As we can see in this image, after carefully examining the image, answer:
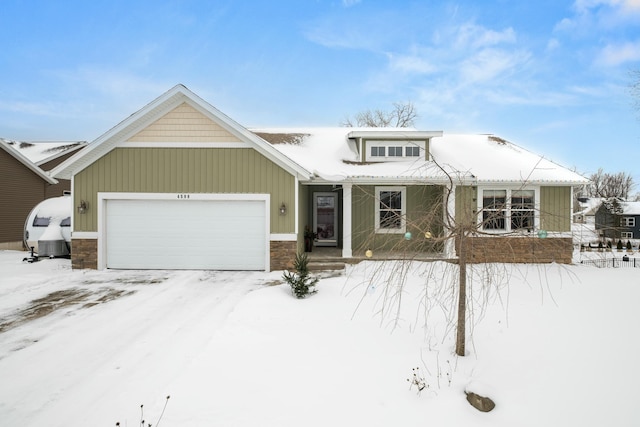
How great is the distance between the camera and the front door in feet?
44.0

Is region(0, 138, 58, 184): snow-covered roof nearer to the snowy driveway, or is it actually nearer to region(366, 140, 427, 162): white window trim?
the snowy driveway

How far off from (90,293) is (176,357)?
4.59 m

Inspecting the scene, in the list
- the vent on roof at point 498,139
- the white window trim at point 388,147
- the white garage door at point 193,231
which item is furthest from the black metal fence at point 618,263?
the white garage door at point 193,231

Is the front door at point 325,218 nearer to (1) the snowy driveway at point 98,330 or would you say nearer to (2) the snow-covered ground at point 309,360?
(1) the snowy driveway at point 98,330

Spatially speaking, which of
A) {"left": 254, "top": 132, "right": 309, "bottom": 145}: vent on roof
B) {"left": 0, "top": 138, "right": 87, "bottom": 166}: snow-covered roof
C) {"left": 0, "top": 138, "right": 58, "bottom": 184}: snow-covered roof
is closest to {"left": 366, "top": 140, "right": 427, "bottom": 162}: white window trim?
{"left": 254, "top": 132, "right": 309, "bottom": 145}: vent on roof

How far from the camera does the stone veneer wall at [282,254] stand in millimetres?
9727

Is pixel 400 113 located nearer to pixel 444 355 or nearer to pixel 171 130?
pixel 171 130

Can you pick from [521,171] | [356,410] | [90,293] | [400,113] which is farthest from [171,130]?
[400,113]

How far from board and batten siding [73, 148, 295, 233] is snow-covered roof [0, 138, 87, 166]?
1289 centimetres

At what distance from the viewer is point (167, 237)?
9891mm

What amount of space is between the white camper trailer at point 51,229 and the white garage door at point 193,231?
3.60m

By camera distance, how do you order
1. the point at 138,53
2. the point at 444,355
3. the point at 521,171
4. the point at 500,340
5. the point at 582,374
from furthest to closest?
the point at 138,53, the point at 521,171, the point at 500,340, the point at 444,355, the point at 582,374

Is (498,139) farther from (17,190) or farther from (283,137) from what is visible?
(17,190)

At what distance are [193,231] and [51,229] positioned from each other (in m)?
6.35
